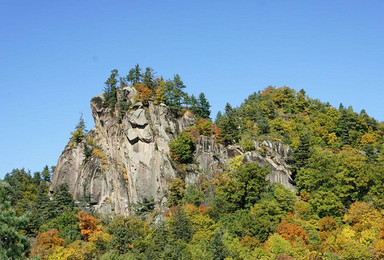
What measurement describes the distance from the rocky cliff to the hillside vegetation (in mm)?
1599

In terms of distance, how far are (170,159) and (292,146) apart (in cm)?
1982

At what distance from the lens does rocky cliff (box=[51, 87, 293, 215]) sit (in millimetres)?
76500

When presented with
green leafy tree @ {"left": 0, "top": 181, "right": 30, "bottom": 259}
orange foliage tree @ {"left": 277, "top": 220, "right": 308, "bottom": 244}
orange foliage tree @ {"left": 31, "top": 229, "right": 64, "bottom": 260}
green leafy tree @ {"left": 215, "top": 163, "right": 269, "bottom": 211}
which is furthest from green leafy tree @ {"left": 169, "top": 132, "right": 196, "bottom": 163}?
green leafy tree @ {"left": 0, "top": 181, "right": 30, "bottom": 259}

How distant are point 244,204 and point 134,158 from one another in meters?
21.5

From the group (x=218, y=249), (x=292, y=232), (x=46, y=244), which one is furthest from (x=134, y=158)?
(x=292, y=232)

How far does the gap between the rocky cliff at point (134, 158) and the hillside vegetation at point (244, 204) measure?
1599mm

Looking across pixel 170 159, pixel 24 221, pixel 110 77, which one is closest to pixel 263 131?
pixel 170 159

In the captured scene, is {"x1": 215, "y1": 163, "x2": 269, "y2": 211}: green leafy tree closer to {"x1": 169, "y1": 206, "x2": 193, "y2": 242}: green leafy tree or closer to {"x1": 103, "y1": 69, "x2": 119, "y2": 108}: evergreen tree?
{"x1": 169, "y1": 206, "x2": 193, "y2": 242}: green leafy tree

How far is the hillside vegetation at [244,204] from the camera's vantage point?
5488cm

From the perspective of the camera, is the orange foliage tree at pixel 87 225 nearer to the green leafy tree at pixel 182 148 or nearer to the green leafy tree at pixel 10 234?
the green leafy tree at pixel 182 148

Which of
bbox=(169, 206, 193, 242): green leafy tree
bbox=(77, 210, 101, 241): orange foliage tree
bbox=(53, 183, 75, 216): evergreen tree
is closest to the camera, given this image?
bbox=(169, 206, 193, 242): green leafy tree

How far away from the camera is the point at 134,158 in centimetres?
7956

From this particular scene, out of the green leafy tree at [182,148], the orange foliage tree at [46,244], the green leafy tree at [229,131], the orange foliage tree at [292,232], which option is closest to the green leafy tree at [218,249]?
the orange foliage tree at [292,232]

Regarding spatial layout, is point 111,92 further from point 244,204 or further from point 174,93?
point 244,204
